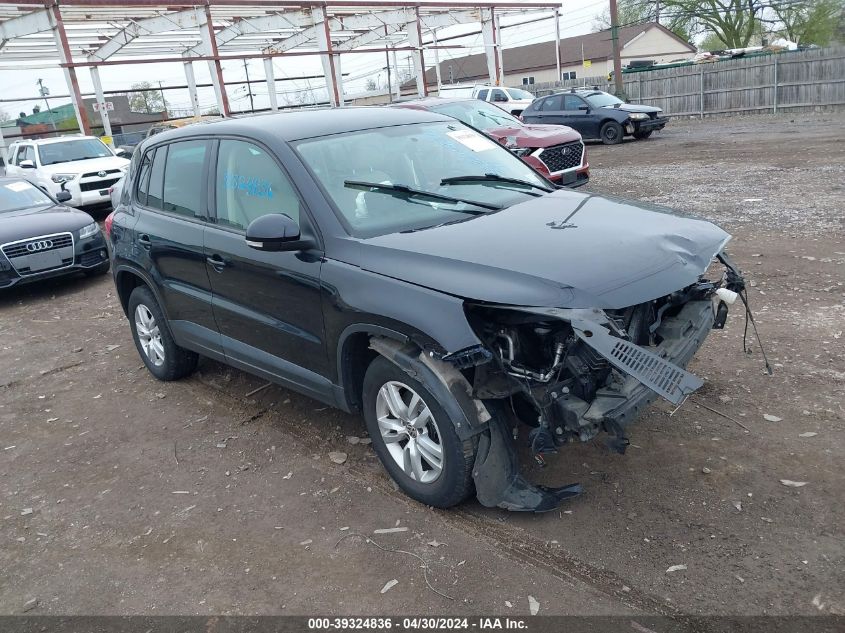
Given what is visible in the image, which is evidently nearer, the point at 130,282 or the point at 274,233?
the point at 274,233

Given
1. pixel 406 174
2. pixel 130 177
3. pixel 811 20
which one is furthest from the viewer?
pixel 811 20

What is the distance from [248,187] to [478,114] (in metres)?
8.25

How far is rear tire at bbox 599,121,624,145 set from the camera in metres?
21.7

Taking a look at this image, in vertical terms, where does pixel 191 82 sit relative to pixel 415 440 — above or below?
above

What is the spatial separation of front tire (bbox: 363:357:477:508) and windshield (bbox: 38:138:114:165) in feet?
Answer: 46.2

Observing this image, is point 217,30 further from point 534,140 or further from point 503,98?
point 534,140

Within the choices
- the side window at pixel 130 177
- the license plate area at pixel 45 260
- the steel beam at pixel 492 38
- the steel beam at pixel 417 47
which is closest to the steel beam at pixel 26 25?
the steel beam at pixel 417 47

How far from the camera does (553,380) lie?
129 inches

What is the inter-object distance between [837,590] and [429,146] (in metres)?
3.24

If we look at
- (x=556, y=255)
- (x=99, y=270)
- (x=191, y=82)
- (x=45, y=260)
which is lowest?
(x=99, y=270)

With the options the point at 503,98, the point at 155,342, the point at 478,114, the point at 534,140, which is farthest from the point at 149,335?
the point at 503,98

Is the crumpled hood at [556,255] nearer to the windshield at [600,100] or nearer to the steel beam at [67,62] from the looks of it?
the windshield at [600,100]

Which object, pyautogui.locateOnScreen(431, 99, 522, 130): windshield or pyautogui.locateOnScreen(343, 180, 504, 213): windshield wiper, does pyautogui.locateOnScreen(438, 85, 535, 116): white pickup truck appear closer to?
pyautogui.locateOnScreen(431, 99, 522, 130): windshield

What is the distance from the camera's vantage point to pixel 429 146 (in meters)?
4.67
